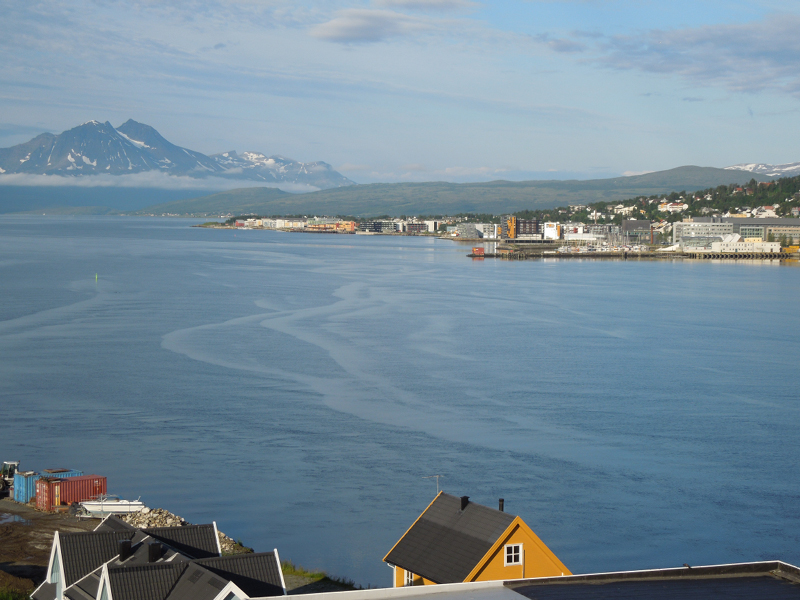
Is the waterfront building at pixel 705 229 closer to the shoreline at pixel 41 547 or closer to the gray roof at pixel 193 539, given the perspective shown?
the shoreline at pixel 41 547

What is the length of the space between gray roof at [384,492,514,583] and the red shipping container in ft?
8.27

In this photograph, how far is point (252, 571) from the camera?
2.99m

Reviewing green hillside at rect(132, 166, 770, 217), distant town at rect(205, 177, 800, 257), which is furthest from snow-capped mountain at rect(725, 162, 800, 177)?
distant town at rect(205, 177, 800, 257)

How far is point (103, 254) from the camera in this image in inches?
1140

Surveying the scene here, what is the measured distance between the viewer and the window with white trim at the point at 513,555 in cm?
314

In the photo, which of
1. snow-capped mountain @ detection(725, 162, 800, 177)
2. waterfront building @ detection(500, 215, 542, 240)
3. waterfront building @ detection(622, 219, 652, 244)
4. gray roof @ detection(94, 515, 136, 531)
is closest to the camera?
gray roof @ detection(94, 515, 136, 531)

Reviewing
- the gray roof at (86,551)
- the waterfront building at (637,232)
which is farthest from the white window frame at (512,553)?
the waterfront building at (637,232)

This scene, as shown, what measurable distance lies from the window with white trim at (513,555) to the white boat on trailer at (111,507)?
243cm

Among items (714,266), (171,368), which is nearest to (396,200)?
(714,266)

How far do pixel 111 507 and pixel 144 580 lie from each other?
2.12 m

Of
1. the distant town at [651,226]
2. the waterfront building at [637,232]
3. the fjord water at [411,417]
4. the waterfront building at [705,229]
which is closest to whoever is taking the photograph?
the fjord water at [411,417]

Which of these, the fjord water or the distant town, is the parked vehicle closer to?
the fjord water

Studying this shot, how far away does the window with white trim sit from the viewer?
314 centimetres

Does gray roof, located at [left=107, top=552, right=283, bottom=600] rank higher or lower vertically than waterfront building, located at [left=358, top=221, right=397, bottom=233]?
lower
